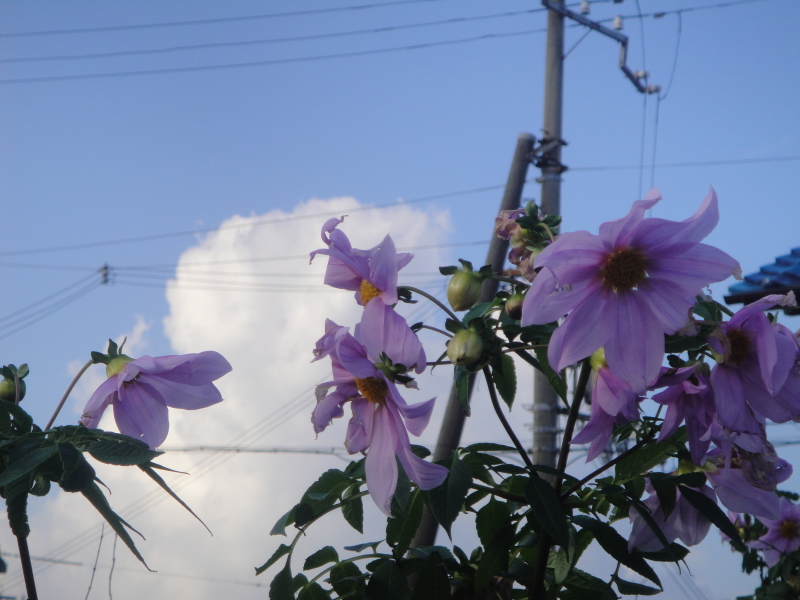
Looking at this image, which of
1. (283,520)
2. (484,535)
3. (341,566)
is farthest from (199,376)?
(484,535)

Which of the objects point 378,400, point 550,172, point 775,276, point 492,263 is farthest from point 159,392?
point 550,172

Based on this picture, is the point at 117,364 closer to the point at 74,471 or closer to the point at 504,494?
the point at 74,471

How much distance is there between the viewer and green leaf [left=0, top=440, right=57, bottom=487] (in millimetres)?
698

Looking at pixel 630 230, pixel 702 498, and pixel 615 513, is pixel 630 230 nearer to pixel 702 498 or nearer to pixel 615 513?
pixel 702 498

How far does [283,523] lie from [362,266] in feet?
1.26

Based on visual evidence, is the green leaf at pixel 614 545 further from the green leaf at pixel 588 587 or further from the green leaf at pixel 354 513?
the green leaf at pixel 354 513

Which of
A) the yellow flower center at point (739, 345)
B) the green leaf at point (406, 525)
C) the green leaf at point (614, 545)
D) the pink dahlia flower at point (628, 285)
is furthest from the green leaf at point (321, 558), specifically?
the yellow flower center at point (739, 345)

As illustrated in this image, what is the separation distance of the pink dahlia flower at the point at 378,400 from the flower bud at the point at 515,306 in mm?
182

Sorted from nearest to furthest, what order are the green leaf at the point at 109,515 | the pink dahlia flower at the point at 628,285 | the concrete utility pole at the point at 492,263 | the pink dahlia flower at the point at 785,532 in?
the green leaf at the point at 109,515, the pink dahlia flower at the point at 628,285, the pink dahlia flower at the point at 785,532, the concrete utility pole at the point at 492,263

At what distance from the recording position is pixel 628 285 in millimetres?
831

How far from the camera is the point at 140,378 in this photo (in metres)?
1.00

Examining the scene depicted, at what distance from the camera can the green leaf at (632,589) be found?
0.98m

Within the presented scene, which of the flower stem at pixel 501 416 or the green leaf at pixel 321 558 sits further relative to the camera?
the green leaf at pixel 321 558

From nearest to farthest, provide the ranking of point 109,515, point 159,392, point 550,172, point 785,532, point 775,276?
point 109,515 < point 159,392 < point 785,532 < point 775,276 < point 550,172
